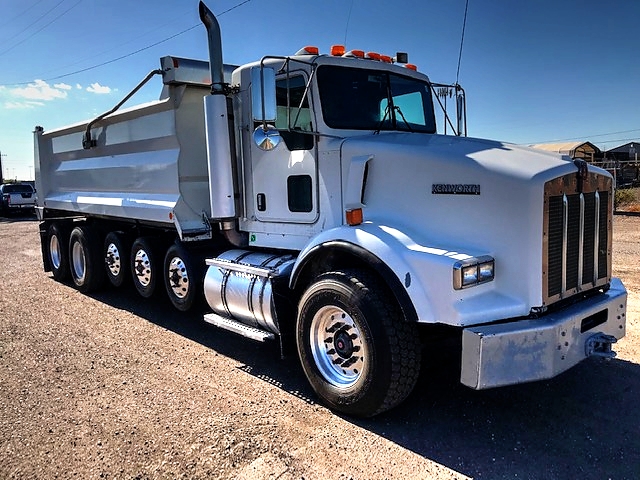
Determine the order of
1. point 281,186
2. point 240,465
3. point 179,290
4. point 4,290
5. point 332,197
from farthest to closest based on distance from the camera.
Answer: point 4,290
point 179,290
point 281,186
point 332,197
point 240,465

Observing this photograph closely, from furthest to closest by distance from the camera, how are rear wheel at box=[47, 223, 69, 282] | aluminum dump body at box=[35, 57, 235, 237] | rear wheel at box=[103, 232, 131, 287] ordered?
rear wheel at box=[47, 223, 69, 282] < rear wheel at box=[103, 232, 131, 287] < aluminum dump body at box=[35, 57, 235, 237]

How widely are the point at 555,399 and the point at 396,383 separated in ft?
4.81

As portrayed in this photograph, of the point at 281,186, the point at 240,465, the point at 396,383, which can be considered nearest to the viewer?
the point at 240,465

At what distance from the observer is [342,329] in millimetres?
3988

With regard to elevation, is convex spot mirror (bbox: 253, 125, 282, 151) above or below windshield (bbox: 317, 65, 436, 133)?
below

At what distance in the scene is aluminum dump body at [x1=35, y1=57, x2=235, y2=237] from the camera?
5.89m

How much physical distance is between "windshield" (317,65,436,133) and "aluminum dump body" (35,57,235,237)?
6.30 ft

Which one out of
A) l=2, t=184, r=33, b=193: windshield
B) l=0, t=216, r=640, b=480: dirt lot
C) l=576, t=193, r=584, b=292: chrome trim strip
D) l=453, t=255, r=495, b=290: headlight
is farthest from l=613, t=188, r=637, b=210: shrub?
l=2, t=184, r=33, b=193: windshield

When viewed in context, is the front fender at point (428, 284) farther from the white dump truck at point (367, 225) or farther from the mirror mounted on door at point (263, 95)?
the mirror mounted on door at point (263, 95)

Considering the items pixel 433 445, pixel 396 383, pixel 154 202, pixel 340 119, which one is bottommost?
pixel 433 445

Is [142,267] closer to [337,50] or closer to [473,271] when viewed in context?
[337,50]

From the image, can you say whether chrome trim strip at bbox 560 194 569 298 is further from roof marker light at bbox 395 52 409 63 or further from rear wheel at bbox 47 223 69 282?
rear wheel at bbox 47 223 69 282

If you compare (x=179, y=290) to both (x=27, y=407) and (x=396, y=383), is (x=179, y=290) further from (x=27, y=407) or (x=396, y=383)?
(x=396, y=383)

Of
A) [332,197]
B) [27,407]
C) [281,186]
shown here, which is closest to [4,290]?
[27,407]
